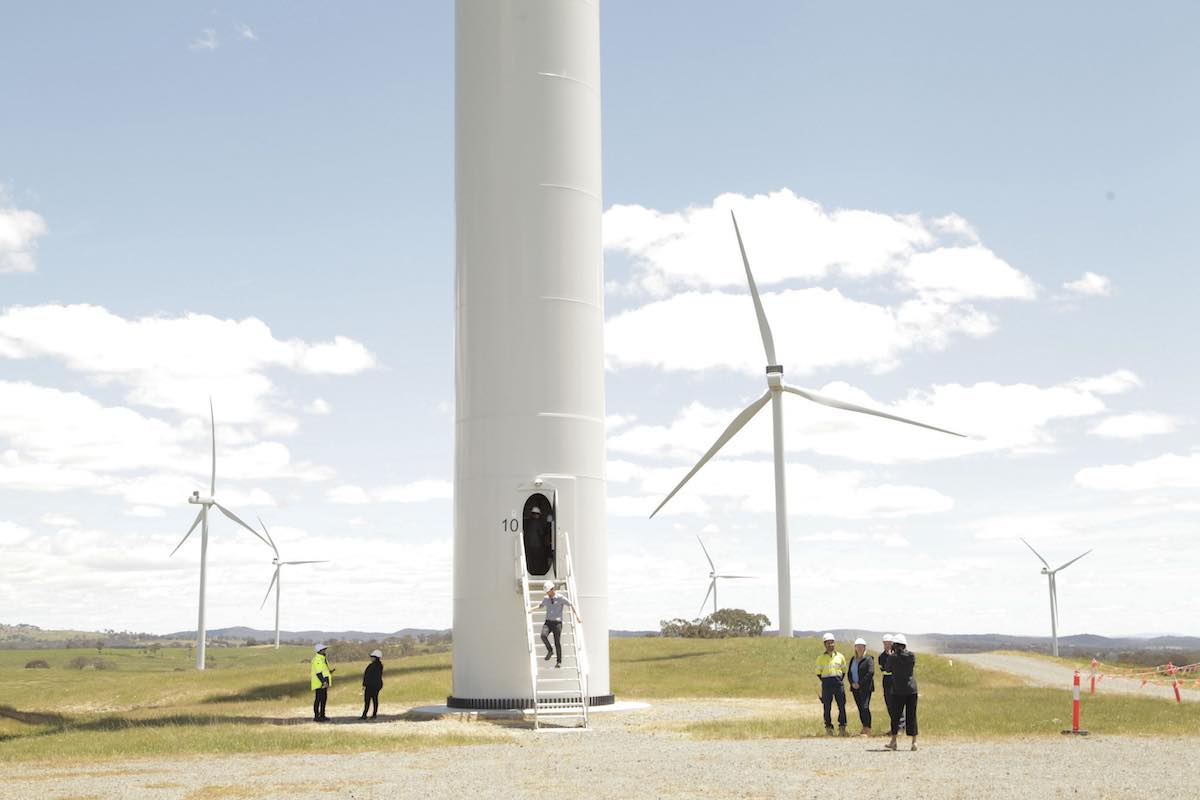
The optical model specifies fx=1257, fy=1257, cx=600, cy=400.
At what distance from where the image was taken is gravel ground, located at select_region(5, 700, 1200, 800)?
1647 centimetres

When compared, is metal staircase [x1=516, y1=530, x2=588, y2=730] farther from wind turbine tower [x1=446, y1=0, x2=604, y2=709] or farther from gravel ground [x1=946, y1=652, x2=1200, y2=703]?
gravel ground [x1=946, y1=652, x2=1200, y2=703]

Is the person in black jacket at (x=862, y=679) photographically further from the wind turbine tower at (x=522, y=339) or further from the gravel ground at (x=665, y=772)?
the wind turbine tower at (x=522, y=339)

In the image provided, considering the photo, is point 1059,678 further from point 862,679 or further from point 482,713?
point 482,713

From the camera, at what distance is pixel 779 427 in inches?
2205

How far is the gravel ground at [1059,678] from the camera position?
1630 inches

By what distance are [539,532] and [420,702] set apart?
26.3 feet

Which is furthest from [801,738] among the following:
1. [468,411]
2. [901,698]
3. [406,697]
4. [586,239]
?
[406,697]

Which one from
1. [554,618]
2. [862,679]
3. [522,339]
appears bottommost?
[862,679]

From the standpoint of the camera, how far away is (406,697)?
36.3m

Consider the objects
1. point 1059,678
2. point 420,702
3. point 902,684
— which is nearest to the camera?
point 902,684

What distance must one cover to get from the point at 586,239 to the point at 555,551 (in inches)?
307

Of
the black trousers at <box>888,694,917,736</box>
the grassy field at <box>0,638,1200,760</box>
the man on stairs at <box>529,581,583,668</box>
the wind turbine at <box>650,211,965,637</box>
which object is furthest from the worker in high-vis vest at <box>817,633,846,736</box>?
the wind turbine at <box>650,211,965,637</box>

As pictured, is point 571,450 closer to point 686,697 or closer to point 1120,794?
point 686,697

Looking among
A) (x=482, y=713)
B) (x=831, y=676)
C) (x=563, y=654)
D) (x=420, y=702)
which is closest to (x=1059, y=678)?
(x=420, y=702)
